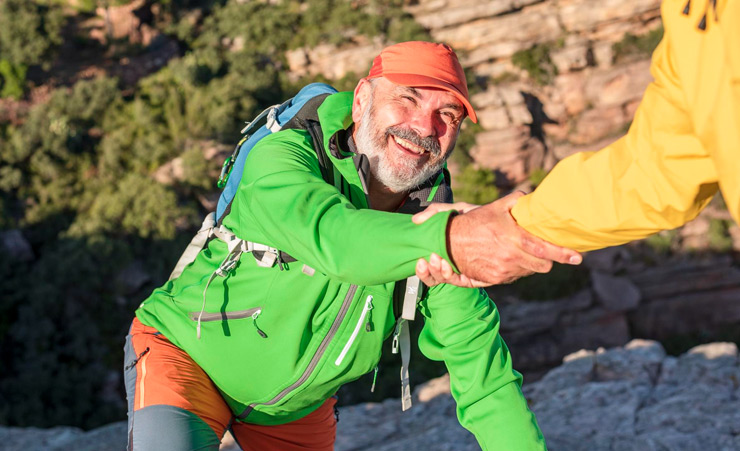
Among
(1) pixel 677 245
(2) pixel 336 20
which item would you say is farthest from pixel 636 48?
(2) pixel 336 20

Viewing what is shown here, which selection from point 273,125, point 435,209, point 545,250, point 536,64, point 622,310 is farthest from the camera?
point 536,64

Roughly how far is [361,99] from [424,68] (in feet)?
1.20

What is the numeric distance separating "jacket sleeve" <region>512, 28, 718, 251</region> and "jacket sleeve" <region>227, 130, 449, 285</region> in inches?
12.0

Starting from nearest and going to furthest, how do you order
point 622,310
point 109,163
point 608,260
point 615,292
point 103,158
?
point 622,310, point 615,292, point 608,260, point 109,163, point 103,158

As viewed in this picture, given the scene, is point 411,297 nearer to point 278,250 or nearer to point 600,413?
point 278,250

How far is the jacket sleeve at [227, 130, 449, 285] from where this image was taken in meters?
1.88

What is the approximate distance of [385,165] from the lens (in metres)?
2.86

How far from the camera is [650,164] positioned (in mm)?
1485

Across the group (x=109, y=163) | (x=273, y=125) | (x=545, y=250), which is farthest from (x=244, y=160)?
(x=109, y=163)

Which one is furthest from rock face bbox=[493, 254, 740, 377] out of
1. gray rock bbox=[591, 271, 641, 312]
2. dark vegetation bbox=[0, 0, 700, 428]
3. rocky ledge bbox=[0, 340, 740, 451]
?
rocky ledge bbox=[0, 340, 740, 451]

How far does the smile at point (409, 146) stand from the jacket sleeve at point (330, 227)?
0.56m

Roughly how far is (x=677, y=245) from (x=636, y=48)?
7.53 meters

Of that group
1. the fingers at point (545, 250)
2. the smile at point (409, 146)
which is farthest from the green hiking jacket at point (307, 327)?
the fingers at point (545, 250)

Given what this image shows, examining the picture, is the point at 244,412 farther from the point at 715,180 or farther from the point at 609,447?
the point at 609,447
